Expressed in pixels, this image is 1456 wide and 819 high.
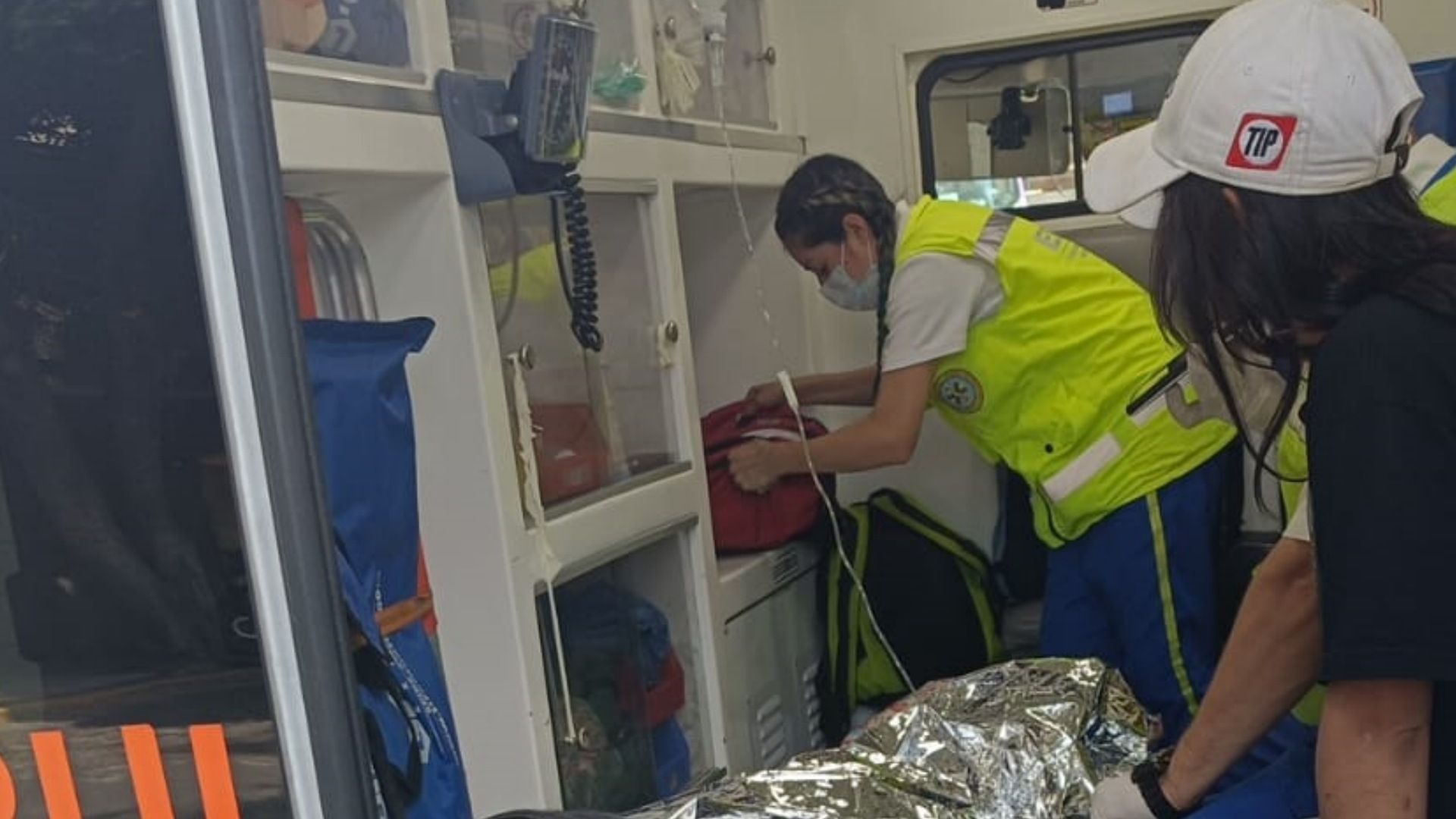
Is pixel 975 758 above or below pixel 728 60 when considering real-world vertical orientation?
below

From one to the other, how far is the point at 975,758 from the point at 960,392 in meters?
0.95

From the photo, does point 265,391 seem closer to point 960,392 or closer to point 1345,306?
point 1345,306

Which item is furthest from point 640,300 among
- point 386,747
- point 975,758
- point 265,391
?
point 265,391

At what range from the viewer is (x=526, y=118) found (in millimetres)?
1563

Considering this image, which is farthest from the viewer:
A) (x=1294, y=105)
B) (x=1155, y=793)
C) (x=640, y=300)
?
(x=640, y=300)

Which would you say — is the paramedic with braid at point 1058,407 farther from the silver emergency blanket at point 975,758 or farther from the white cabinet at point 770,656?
the silver emergency blanket at point 975,758

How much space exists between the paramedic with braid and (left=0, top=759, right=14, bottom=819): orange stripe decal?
1684 mm

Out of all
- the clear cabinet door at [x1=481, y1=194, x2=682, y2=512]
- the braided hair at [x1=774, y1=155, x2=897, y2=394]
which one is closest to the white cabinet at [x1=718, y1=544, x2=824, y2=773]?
the clear cabinet door at [x1=481, y1=194, x2=682, y2=512]

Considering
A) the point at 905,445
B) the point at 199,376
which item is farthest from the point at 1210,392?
the point at 199,376

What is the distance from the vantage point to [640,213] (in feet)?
6.88

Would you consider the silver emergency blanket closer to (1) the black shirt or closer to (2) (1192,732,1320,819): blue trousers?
(2) (1192,732,1320,819): blue trousers

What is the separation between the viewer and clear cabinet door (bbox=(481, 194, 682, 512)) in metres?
1.81

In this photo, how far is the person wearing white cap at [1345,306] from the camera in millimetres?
1040

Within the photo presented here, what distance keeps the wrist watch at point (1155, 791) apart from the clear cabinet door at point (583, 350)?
2.59 feet
